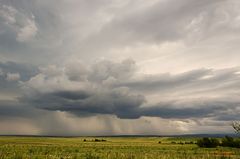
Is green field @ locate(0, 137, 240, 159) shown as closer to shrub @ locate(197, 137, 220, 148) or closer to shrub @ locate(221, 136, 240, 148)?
shrub @ locate(221, 136, 240, 148)

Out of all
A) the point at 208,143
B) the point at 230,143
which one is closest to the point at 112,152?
the point at 208,143

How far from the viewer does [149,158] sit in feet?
163

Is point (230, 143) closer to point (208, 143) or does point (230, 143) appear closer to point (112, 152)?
point (208, 143)

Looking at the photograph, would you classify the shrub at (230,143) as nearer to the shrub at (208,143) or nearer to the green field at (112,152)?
the shrub at (208,143)

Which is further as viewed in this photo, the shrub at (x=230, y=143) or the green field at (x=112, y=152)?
the shrub at (x=230, y=143)

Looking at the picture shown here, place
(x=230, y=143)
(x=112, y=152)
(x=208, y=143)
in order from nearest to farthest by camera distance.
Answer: (x=112, y=152), (x=208, y=143), (x=230, y=143)

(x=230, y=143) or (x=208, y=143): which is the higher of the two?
(x=208, y=143)

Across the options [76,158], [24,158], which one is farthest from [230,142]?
[24,158]

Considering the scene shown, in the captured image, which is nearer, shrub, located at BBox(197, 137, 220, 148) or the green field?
the green field

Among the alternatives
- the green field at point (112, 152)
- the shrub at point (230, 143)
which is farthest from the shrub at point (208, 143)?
the green field at point (112, 152)

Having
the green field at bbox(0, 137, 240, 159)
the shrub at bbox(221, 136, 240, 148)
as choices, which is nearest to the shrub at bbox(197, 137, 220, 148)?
the shrub at bbox(221, 136, 240, 148)

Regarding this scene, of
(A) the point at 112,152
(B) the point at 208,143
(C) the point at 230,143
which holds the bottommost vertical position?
(A) the point at 112,152

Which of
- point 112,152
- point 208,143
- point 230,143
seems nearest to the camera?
point 112,152

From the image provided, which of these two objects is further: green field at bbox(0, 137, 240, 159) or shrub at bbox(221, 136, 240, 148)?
shrub at bbox(221, 136, 240, 148)
